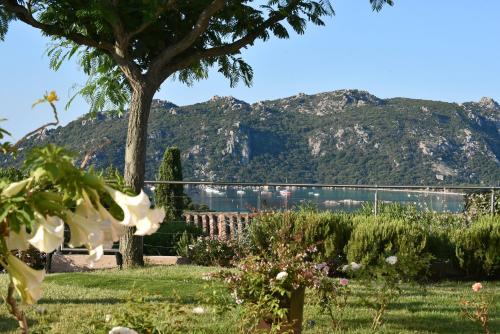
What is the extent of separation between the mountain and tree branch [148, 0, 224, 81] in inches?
1517

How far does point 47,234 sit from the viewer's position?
3.12 feet

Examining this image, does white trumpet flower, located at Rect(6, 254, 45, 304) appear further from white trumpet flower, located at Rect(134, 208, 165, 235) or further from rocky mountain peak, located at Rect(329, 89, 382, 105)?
rocky mountain peak, located at Rect(329, 89, 382, 105)

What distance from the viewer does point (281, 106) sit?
235ft

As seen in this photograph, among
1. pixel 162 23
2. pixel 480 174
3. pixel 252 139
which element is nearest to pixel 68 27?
pixel 162 23

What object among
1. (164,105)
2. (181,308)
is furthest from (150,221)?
(164,105)

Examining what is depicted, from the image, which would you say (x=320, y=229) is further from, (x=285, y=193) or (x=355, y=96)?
(x=355, y=96)

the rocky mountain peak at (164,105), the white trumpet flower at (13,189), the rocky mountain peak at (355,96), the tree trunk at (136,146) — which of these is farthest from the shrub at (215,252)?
the rocky mountain peak at (355,96)

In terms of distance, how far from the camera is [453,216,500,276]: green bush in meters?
9.23

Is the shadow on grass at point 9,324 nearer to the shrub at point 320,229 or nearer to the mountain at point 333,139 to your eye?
the shrub at point 320,229

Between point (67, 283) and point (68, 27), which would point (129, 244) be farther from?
point (68, 27)

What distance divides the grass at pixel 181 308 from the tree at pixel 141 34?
1.77 metres

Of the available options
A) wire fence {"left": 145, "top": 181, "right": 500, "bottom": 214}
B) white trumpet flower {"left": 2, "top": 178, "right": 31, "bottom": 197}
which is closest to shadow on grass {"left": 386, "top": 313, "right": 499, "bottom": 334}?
wire fence {"left": 145, "top": 181, "right": 500, "bottom": 214}

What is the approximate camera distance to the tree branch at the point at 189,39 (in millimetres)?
9539

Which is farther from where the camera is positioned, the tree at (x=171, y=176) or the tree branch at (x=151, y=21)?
Result: the tree at (x=171, y=176)
